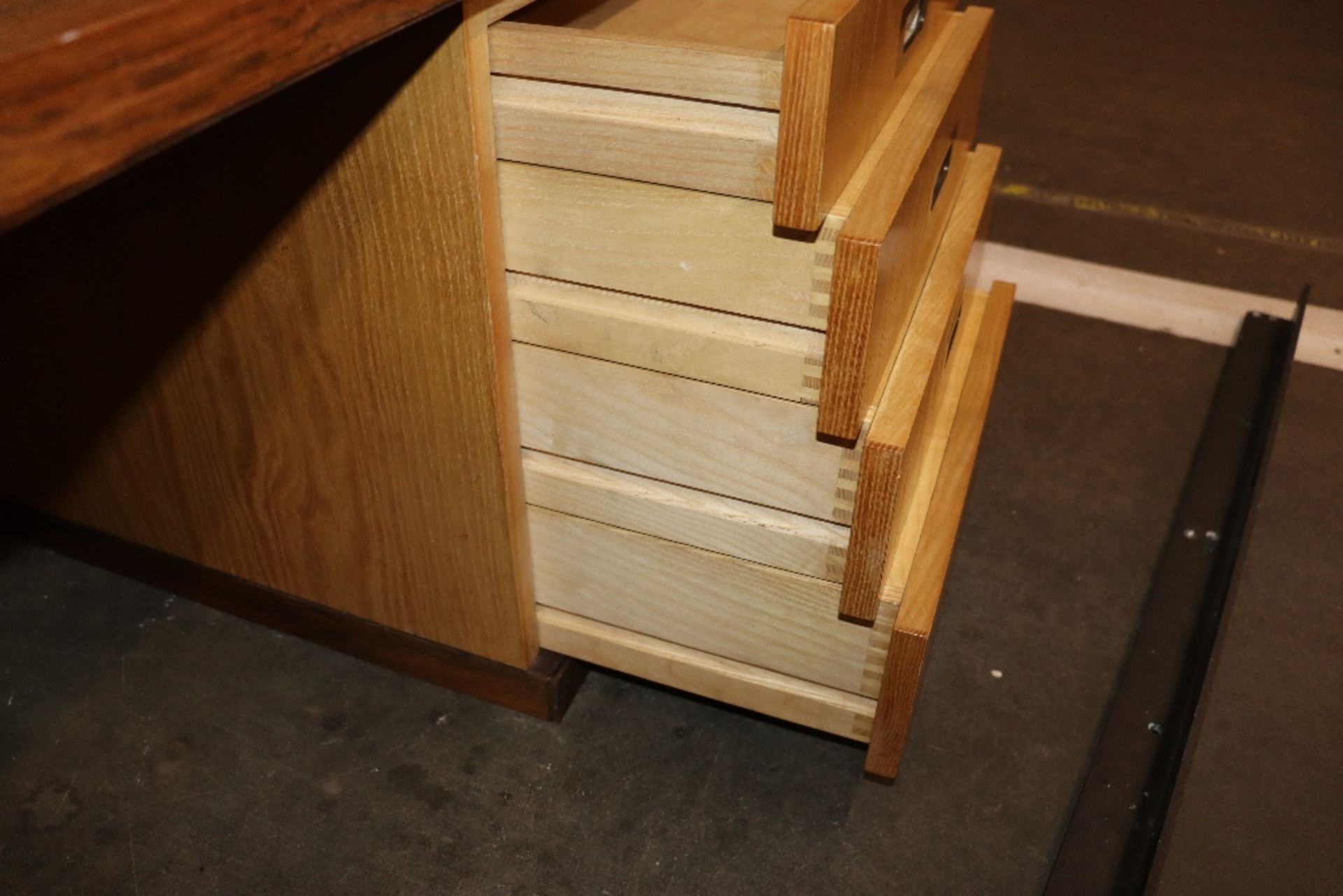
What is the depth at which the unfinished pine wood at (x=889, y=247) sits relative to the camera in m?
0.70

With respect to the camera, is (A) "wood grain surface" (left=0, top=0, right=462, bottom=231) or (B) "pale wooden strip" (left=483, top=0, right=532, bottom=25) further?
(B) "pale wooden strip" (left=483, top=0, right=532, bottom=25)

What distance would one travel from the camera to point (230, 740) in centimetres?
107

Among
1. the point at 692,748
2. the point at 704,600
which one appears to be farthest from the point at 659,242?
the point at 692,748

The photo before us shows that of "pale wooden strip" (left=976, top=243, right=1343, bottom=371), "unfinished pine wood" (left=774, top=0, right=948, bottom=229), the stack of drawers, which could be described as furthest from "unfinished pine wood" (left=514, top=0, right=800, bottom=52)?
"pale wooden strip" (left=976, top=243, right=1343, bottom=371)

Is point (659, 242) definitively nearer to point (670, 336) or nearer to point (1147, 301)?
point (670, 336)

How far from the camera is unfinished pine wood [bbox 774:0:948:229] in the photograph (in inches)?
24.9

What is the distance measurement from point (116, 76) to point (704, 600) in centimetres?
65

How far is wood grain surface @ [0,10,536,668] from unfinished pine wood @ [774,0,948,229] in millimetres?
216

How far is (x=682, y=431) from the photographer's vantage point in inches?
33.9

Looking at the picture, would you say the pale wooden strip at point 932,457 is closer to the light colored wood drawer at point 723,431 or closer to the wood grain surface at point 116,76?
the light colored wood drawer at point 723,431

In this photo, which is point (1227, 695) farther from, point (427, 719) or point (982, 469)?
point (427, 719)

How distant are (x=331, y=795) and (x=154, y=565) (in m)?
0.36

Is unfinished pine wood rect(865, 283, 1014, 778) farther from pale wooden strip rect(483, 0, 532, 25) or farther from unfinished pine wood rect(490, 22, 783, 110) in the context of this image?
pale wooden strip rect(483, 0, 532, 25)

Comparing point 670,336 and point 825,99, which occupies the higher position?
point 825,99
